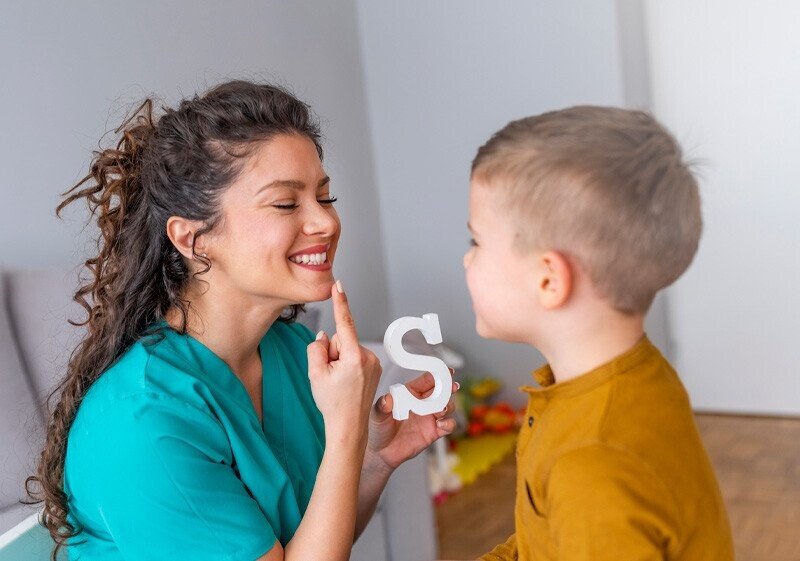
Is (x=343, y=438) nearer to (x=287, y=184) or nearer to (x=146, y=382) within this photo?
(x=146, y=382)

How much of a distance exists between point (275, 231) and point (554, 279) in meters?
0.52

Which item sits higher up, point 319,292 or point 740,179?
point 319,292

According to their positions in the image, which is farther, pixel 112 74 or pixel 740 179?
pixel 740 179

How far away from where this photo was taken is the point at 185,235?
1.42 metres

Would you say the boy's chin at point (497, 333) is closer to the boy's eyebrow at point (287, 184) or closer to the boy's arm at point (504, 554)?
the boy's arm at point (504, 554)

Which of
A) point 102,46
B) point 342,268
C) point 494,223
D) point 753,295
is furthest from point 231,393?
point 753,295

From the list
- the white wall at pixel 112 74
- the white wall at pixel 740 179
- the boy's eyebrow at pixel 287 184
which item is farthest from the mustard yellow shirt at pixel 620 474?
the white wall at pixel 740 179

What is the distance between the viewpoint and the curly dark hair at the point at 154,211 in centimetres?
139

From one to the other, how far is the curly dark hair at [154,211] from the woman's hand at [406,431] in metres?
0.36

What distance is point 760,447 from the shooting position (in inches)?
123

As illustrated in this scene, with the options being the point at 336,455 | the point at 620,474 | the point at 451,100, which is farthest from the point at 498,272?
the point at 451,100

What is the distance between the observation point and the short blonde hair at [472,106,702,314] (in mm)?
968

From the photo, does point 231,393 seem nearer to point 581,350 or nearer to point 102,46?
point 581,350

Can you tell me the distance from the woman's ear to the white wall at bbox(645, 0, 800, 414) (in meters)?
2.27
